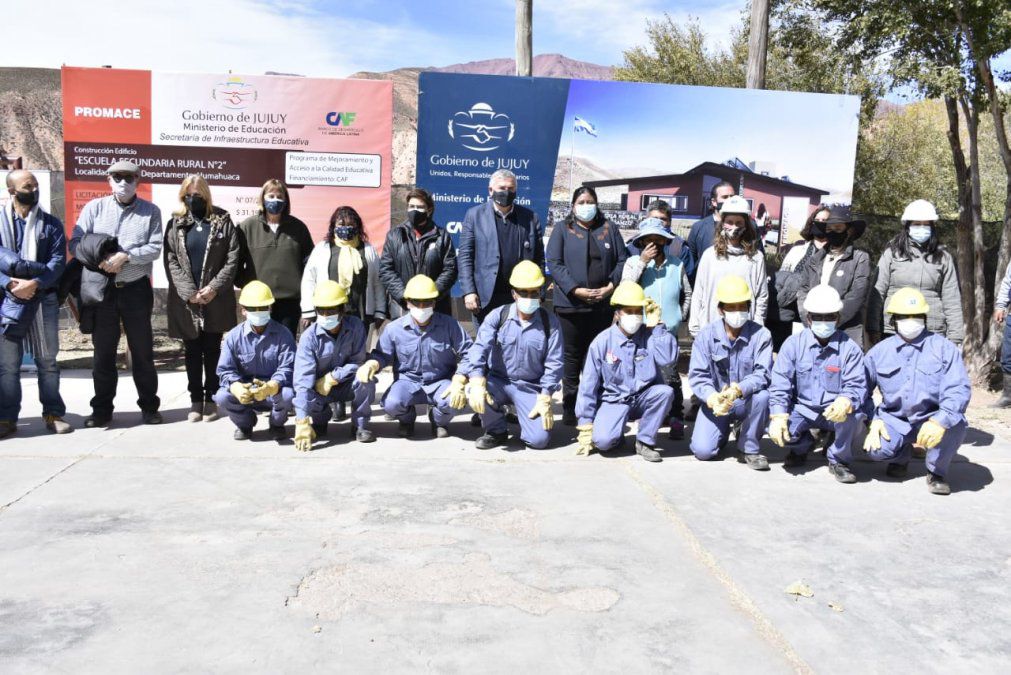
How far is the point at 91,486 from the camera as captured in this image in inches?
207

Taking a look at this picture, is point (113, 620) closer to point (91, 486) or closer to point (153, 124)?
point (91, 486)

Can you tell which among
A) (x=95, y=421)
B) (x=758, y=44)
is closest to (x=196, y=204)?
(x=95, y=421)

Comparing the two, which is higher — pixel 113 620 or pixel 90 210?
pixel 90 210

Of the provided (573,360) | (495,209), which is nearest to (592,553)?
(573,360)

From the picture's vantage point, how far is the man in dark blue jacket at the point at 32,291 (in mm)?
6234

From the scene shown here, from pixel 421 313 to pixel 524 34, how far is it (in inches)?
300

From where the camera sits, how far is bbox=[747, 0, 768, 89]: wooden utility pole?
38.3ft

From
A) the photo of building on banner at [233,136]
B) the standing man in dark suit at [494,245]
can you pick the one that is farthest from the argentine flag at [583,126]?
the standing man in dark suit at [494,245]

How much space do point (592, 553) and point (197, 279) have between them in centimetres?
397

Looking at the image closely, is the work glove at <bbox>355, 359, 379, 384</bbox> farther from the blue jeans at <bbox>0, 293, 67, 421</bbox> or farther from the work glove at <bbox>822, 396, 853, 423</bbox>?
the work glove at <bbox>822, 396, 853, 423</bbox>

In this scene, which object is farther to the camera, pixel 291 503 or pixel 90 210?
pixel 90 210

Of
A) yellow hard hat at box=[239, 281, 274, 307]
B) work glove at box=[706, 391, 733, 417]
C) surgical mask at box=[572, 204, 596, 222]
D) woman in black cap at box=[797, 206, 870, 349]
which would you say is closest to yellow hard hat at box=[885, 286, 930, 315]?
woman in black cap at box=[797, 206, 870, 349]

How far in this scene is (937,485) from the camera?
5559mm

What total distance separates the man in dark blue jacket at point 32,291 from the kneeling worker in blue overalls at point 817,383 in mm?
5127
